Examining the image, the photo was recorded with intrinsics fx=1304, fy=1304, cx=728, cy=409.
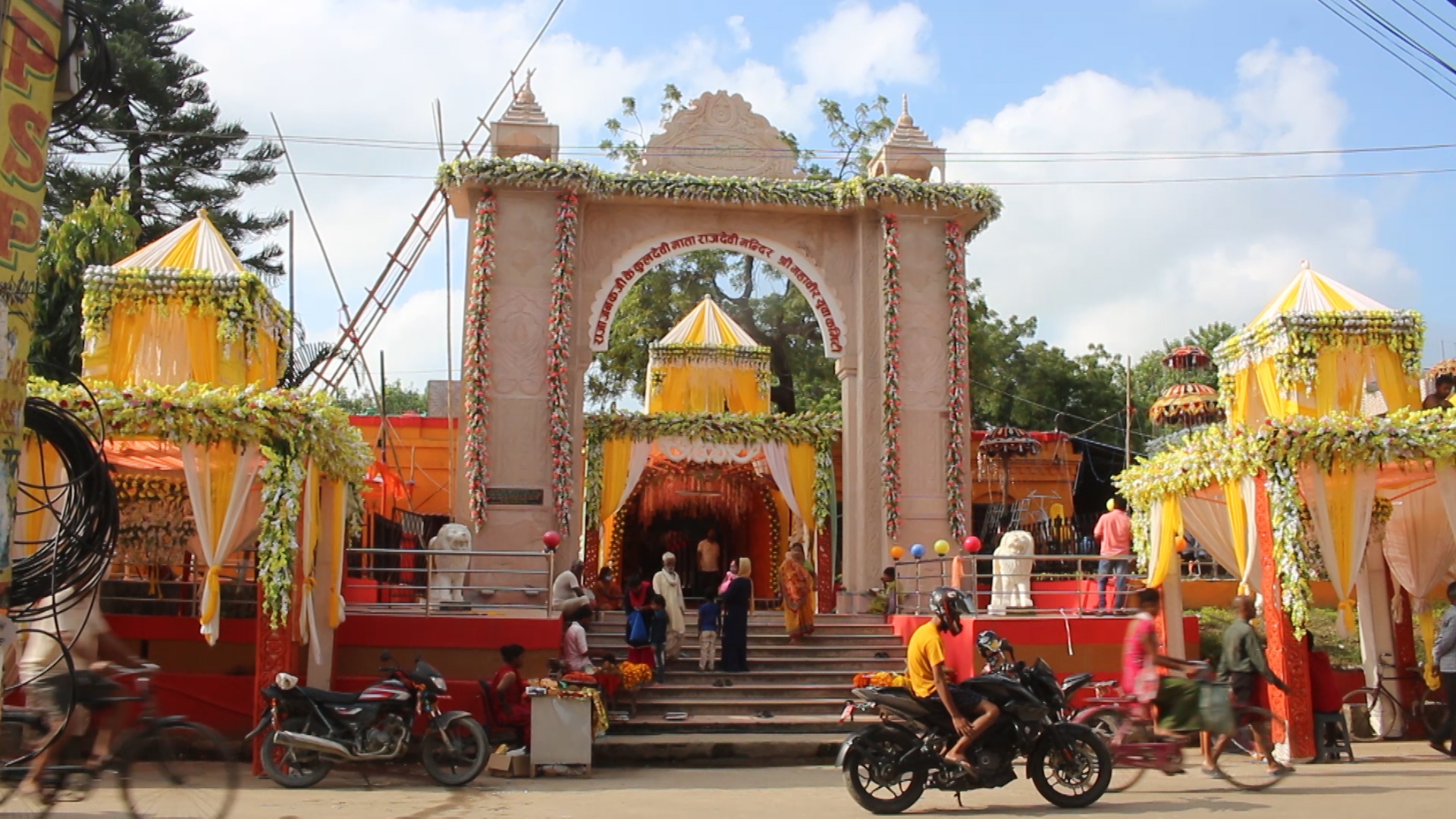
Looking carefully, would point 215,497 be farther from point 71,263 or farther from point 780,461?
point 71,263

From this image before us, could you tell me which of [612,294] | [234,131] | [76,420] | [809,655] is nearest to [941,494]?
[809,655]

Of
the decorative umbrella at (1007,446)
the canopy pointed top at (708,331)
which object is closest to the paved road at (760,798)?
the decorative umbrella at (1007,446)

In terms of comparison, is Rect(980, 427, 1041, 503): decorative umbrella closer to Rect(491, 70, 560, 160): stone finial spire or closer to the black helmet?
Rect(491, 70, 560, 160): stone finial spire

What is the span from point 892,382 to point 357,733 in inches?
377

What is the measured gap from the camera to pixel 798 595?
48.1 ft

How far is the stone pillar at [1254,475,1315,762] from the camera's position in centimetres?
1108

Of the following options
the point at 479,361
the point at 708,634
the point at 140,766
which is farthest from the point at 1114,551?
the point at 140,766

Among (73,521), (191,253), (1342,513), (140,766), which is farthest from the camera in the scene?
(191,253)

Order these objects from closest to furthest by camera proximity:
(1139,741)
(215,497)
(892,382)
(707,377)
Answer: (1139,741), (215,497), (892,382), (707,377)

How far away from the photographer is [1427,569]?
1327cm

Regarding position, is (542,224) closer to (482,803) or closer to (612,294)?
(612,294)

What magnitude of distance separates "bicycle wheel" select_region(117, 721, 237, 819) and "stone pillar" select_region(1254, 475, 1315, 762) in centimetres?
Answer: 838

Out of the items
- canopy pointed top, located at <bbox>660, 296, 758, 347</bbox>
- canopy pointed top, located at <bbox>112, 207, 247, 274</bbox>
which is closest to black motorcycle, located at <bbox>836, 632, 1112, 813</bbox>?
canopy pointed top, located at <bbox>112, 207, 247, 274</bbox>

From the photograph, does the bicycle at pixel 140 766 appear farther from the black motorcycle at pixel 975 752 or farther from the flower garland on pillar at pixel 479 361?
the flower garland on pillar at pixel 479 361
